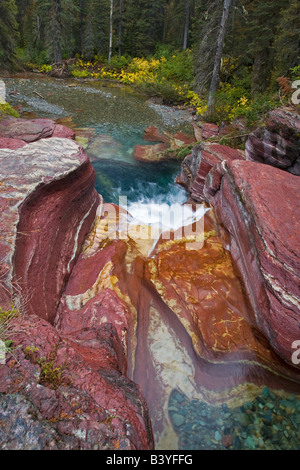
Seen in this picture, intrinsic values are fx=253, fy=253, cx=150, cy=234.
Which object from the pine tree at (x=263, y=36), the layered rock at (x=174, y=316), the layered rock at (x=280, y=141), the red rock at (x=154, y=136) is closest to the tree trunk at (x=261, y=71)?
the pine tree at (x=263, y=36)

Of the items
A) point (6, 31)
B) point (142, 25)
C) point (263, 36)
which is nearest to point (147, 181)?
point (263, 36)

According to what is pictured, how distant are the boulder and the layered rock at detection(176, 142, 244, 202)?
3.59 metres

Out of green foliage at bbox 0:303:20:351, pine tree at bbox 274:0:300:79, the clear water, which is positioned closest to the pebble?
the clear water

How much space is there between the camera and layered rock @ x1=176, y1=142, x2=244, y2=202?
7680mm

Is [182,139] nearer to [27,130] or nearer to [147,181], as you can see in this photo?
[147,181]

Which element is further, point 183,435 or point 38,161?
point 38,161

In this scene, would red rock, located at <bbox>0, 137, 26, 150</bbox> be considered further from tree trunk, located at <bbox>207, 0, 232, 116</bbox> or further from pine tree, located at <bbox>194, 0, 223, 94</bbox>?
pine tree, located at <bbox>194, 0, 223, 94</bbox>

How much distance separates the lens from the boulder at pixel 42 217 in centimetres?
372

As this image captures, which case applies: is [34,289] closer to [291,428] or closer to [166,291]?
A: [166,291]

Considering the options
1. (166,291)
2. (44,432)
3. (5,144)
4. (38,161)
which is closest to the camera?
(44,432)
